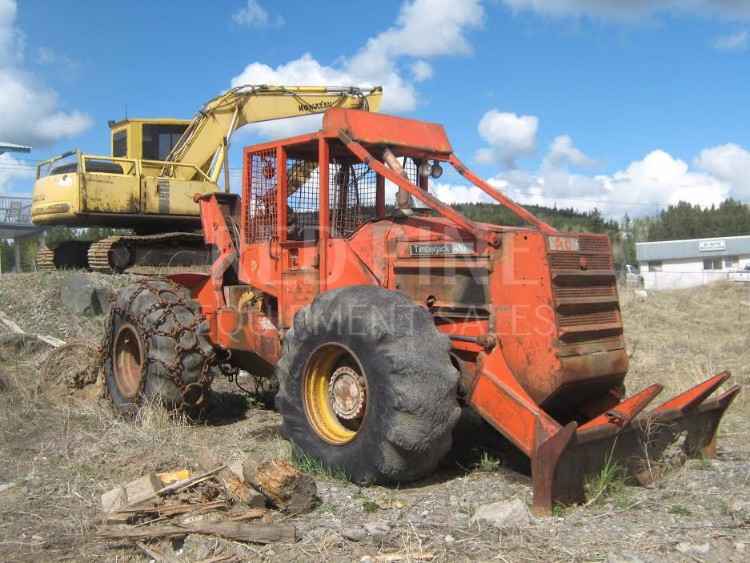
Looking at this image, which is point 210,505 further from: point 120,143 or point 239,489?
point 120,143

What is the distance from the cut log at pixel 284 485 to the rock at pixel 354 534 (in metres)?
0.46

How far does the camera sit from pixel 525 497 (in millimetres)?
5012

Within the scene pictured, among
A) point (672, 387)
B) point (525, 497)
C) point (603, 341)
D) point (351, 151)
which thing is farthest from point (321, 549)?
point (672, 387)

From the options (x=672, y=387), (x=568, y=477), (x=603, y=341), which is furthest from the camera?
(x=672, y=387)

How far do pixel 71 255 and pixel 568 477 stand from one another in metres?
14.1

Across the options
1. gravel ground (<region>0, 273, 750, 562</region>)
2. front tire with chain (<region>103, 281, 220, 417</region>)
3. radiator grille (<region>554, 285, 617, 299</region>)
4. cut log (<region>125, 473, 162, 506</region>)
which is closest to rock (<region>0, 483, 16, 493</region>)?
gravel ground (<region>0, 273, 750, 562</region>)

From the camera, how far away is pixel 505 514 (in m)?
4.54

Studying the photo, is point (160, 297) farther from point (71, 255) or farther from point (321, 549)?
point (71, 255)

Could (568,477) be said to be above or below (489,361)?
below

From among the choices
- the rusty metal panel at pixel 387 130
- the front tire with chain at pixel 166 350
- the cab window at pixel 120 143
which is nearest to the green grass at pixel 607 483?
the rusty metal panel at pixel 387 130

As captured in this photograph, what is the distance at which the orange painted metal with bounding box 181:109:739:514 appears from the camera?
16.7 ft

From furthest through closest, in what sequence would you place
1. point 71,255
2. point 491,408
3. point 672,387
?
point 71,255
point 672,387
point 491,408

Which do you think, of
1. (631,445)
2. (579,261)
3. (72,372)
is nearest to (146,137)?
(72,372)

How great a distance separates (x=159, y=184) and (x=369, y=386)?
11.2 metres
